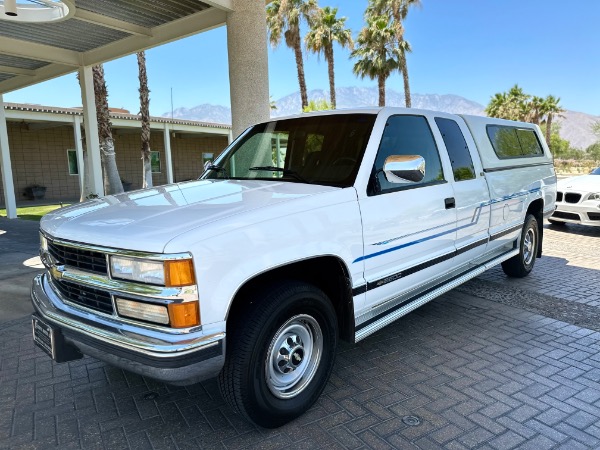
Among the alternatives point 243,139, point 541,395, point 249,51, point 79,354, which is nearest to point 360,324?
point 541,395

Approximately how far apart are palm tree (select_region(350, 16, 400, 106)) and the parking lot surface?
23.6 m

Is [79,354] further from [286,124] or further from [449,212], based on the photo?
[449,212]

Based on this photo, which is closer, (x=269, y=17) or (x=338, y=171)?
(x=338, y=171)

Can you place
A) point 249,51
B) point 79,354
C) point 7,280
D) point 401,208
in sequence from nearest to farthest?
1. point 79,354
2. point 401,208
3. point 7,280
4. point 249,51

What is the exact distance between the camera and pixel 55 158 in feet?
70.1

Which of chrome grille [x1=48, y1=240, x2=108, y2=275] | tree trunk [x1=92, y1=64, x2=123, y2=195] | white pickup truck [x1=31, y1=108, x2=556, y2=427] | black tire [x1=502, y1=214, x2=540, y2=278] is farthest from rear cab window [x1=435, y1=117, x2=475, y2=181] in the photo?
tree trunk [x1=92, y1=64, x2=123, y2=195]

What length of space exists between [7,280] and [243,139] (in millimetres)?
4410

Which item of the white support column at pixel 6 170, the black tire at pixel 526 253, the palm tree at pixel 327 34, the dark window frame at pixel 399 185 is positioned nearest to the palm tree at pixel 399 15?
the palm tree at pixel 327 34

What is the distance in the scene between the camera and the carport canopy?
7.25 metres

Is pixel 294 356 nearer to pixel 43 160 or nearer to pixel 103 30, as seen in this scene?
pixel 103 30

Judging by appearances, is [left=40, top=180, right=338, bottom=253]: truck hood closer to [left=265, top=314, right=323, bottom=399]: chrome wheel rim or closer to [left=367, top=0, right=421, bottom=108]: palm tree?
[left=265, top=314, right=323, bottom=399]: chrome wheel rim

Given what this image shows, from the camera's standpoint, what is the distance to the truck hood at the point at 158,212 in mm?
2289

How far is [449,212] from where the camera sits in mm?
3893

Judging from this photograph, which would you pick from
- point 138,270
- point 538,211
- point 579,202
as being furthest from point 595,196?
point 138,270
